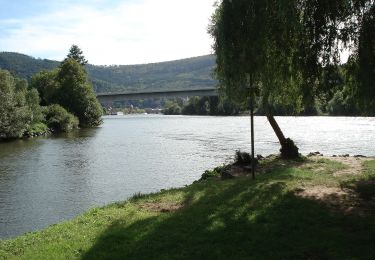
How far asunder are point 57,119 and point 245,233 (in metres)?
83.9

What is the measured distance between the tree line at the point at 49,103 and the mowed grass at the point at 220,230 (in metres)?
56.9

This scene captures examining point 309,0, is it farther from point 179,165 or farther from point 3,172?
point 3,172

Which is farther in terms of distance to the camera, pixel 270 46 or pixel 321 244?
pixel 270 46

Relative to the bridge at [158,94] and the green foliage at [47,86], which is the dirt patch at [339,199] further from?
the bridge at [158,94]

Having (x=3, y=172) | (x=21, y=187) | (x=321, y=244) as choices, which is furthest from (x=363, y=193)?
(x=3, y=172)

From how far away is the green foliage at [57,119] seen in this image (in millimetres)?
90188

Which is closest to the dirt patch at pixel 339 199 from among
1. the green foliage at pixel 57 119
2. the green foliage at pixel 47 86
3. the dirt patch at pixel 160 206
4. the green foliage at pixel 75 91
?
the dirt patch at pixel 160 206

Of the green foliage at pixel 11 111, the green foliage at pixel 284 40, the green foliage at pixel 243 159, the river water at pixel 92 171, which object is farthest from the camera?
the green foliage at pixel 11 111

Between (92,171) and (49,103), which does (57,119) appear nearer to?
(49,103)

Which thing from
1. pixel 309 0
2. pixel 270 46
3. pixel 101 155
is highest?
pixel 309 0

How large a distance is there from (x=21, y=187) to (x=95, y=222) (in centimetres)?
1617

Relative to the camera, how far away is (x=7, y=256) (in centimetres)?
1242

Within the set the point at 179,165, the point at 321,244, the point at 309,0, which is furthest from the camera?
the point at 179,165

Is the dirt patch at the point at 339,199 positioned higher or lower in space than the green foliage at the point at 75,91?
lower
